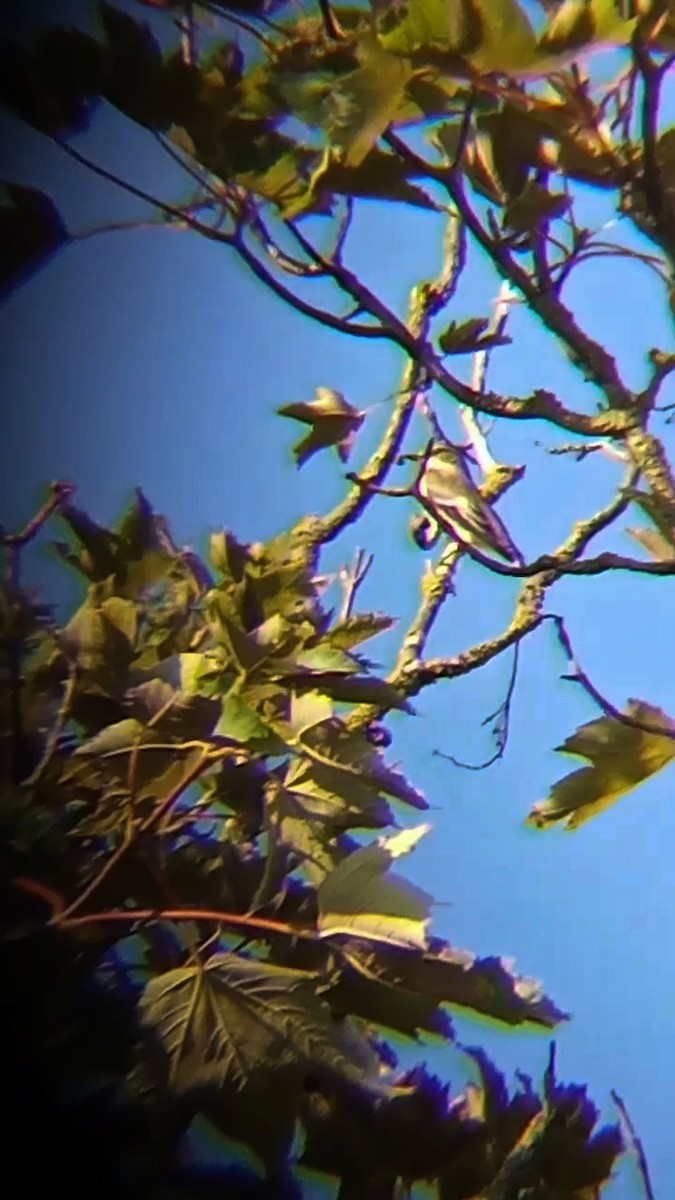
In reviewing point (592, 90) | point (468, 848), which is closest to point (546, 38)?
point (592, 90)

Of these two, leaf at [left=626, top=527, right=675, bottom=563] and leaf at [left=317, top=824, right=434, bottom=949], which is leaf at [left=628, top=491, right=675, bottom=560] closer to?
leaf at [left=626, top=527, right=675, bottom=563]

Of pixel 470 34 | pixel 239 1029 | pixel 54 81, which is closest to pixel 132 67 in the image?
pixel 54 81

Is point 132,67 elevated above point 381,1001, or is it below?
above

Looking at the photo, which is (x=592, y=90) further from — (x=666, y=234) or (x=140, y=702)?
(x=140, y=702)

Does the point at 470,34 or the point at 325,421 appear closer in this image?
the point at 470,34

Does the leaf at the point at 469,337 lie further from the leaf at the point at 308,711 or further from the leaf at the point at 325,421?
the leaf at the point at 308,711

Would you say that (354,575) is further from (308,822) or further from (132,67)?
(132,67)
